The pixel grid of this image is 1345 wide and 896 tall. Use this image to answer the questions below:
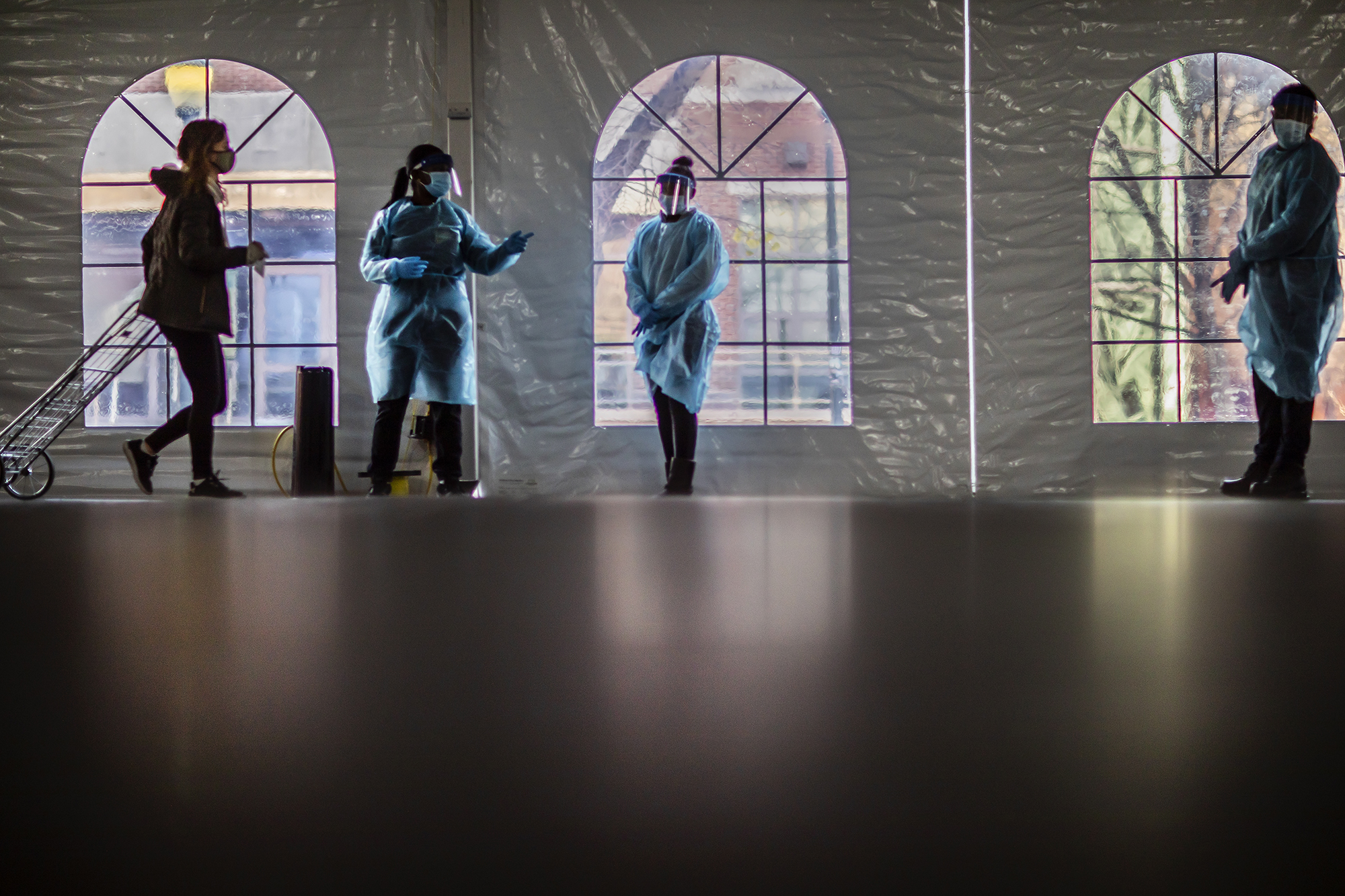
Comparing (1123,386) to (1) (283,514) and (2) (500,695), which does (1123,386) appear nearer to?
(1) (283,514)

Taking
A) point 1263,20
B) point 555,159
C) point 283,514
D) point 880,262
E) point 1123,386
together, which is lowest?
point 283,514

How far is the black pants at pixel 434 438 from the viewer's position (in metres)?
2.72

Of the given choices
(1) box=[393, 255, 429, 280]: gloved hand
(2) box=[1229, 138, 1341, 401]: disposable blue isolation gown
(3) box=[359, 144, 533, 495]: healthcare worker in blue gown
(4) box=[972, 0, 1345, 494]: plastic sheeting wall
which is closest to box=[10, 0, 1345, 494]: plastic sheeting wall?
(4) box=[972, 0, 1345, 494]: plastic sheeting wall

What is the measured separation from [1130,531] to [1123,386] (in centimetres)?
284

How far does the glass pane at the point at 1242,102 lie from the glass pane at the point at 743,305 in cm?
175

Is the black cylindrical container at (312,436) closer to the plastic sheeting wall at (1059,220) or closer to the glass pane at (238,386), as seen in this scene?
the glass pane at (238,386)

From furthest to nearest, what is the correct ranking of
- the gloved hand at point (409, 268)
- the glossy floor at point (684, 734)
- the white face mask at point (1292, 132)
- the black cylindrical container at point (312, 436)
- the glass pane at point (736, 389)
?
the glass pane at point (736, 389) → the black cylindrical container at point (312, 436) → the gloved hand at point (409, 268) → the white face mask at point (1292, 132) → the glossy floor at point (684, 734)

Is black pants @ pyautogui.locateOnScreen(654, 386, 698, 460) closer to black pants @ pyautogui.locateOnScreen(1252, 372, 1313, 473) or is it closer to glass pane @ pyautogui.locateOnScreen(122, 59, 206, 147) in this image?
black pants @ pyautogui.locateOnScreen(1252, 372, 1313, 473)

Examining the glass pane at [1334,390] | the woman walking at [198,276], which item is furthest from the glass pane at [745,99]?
the glass pane at [1334,390]

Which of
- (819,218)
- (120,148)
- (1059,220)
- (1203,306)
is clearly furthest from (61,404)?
(1203,306)

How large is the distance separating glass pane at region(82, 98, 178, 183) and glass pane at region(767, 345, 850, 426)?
2.45 m

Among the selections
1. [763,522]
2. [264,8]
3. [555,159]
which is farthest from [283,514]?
[264,8]

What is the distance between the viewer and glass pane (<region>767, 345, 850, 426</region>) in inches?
135

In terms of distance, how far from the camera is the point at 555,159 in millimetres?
3410
